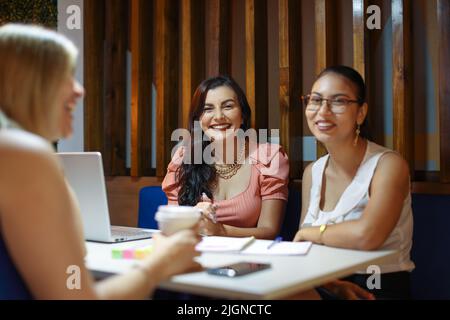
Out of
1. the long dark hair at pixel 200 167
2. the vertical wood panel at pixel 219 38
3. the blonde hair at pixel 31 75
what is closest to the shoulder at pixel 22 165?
the blonde hair at pixel 31 75

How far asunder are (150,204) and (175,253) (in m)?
1.87

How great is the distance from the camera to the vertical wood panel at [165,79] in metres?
3.70

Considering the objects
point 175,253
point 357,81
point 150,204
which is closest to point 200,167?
point 150,204

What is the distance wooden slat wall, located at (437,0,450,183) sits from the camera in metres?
2.65

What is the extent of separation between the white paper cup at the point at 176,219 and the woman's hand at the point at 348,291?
32.6 inches

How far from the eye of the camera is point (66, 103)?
4.61ft

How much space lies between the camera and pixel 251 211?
286 cm

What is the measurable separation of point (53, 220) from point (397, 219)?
4.64 ft

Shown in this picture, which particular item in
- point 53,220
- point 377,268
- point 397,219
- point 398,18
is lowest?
point 377,268

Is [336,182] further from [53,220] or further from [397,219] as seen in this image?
[53,220]

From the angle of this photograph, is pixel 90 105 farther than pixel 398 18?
Yes

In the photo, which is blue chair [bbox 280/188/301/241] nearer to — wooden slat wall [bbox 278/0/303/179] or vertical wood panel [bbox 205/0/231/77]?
wooden slat wall [bbox 278/0/303/179]
